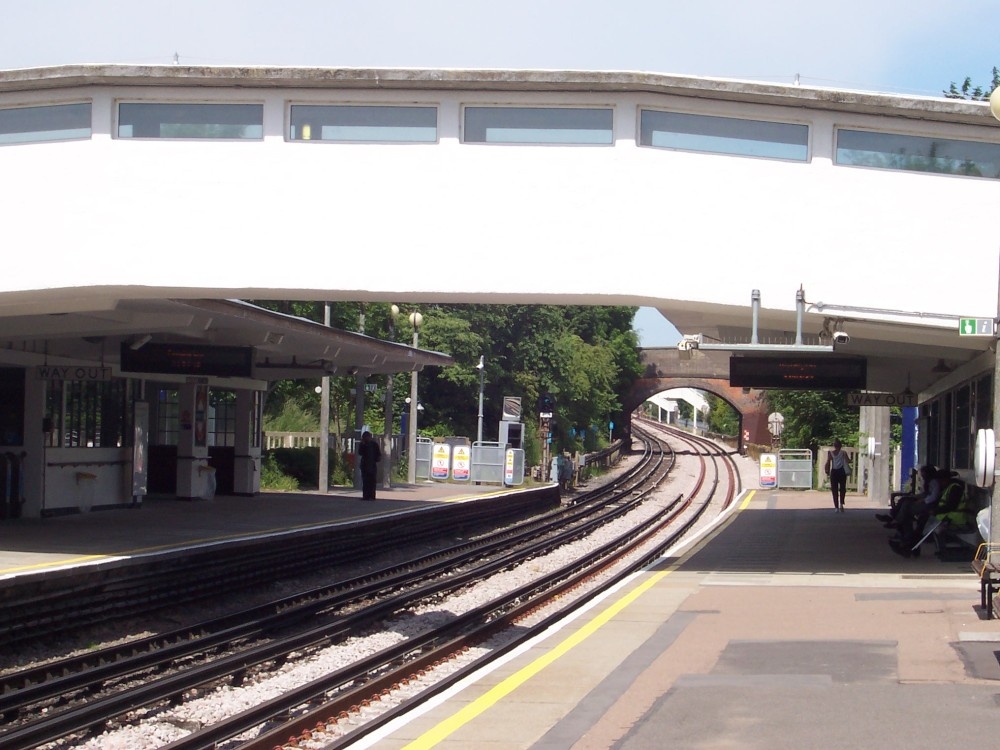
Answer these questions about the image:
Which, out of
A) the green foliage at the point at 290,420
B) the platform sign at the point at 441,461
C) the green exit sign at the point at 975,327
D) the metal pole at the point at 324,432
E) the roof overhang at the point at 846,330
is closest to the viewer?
the green exit sign at the point at 975,327

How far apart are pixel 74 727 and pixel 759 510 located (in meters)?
22.1

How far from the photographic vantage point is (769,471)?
39.3 m

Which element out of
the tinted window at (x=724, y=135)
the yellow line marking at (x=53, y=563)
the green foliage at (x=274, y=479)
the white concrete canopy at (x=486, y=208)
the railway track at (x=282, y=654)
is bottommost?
the railway track at (x=282, y=654)

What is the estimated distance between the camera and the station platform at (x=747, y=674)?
260 inches

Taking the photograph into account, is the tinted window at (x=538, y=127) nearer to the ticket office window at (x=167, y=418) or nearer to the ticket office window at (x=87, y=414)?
the ticket office window at (x=87, y=414)

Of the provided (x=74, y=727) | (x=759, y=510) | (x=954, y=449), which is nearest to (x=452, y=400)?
(x=759, y=510)

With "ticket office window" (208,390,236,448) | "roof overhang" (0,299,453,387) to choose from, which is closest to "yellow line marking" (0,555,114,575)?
"roof overhang" (0,299,453,387)

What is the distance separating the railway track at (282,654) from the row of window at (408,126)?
17.3ft

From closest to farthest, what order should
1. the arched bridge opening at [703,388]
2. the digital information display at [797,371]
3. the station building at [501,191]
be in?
1. the station building at [501,191]
2. the digital information display at [797,371]
3. the arched bridge opening at [703,388]

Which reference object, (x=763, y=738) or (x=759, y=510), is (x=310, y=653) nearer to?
(x=763, y=738)

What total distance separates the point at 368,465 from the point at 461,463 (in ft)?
33.2

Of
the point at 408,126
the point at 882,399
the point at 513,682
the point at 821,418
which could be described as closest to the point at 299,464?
the point at 882,399

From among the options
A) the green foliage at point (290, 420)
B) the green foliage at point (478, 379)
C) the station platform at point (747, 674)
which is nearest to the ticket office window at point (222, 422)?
the green foliage at point (478, 379)

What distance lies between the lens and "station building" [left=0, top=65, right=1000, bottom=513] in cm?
1330
